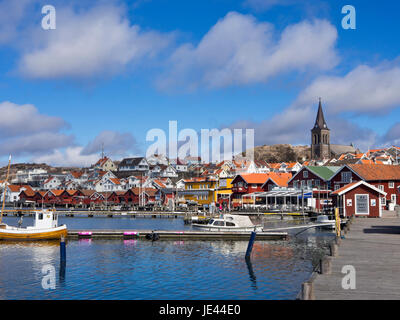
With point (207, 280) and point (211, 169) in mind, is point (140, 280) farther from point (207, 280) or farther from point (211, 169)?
point (211, 169)

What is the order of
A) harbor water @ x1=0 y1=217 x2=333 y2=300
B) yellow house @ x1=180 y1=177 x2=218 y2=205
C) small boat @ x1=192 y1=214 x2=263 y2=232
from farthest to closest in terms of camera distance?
yellow house @ x1=180 y1=177 x2=218 y2=205, small boat @ x1=192 y1=214 x2=263 y2=232, harbor water @ x1=0 y1=217 x2=333 y2=300

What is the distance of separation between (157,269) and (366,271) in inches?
585

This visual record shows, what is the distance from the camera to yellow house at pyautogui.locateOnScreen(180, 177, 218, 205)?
10734cm

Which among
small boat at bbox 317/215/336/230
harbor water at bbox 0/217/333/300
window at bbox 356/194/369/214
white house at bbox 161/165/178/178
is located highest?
white house at bbox 161/165/178/178

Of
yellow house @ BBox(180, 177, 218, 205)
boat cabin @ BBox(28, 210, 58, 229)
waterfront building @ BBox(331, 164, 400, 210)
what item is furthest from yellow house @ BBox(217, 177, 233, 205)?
boat cabin @ BBox(28, 210, 58, 229)

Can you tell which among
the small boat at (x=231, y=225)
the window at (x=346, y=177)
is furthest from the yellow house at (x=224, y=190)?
the small boat at (x=231, y=225)

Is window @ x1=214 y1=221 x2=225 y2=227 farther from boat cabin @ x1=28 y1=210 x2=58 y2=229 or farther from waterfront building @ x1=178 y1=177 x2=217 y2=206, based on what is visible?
waterfront building @ x1=178 y1=177 x2=217 y2=206

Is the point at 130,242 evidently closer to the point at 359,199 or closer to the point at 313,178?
the point at 359,199

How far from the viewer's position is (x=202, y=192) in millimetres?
109688

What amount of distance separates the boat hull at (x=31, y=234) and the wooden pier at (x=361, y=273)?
29.4m

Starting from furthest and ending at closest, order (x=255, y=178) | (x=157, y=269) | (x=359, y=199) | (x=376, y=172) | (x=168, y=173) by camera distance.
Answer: (x=168, y=173) → (x=255, y=178) → (x=376, y=172) → (x=359, y=199) → (x=157, y=269)

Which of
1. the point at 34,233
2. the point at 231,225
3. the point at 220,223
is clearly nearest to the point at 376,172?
the point at 231,225
